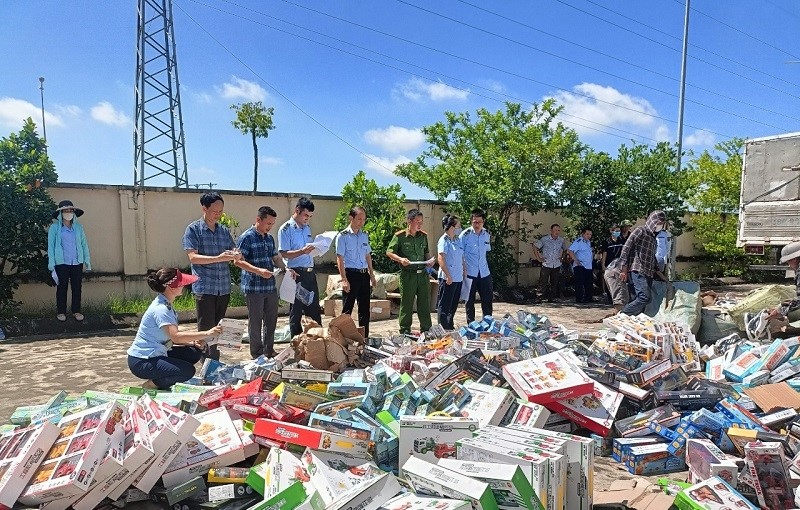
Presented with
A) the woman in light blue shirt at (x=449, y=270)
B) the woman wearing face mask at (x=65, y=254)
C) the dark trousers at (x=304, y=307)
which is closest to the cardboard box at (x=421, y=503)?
the dark trousers at (x=304, y=307)

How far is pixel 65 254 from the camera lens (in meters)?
8.57

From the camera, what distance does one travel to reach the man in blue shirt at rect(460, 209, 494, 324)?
7.68m

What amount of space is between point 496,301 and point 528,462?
10.5 metres

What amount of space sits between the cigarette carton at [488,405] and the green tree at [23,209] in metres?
7.78

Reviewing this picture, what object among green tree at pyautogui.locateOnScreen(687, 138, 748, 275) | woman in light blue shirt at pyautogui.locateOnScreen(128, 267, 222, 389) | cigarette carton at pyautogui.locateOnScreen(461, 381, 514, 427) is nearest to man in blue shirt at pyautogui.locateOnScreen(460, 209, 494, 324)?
cigarette carton at pyautogui.locateOnScreen(461, 381, 514, 427)

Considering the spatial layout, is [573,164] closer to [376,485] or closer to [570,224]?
[570,224]

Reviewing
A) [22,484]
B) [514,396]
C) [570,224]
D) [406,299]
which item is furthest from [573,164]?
[22,484]

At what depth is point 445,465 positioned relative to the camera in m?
2.59

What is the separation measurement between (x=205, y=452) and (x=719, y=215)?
61.1 feet

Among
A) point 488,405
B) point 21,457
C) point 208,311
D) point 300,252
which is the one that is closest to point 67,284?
point 208,311

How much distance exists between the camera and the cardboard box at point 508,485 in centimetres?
234

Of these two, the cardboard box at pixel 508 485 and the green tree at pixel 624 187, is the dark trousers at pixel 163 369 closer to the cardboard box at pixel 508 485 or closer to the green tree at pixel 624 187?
the cardboard box at pixel 508 485

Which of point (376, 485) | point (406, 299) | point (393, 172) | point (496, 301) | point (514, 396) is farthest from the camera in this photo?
point (393, 172)

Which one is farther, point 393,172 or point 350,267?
point 393,172
